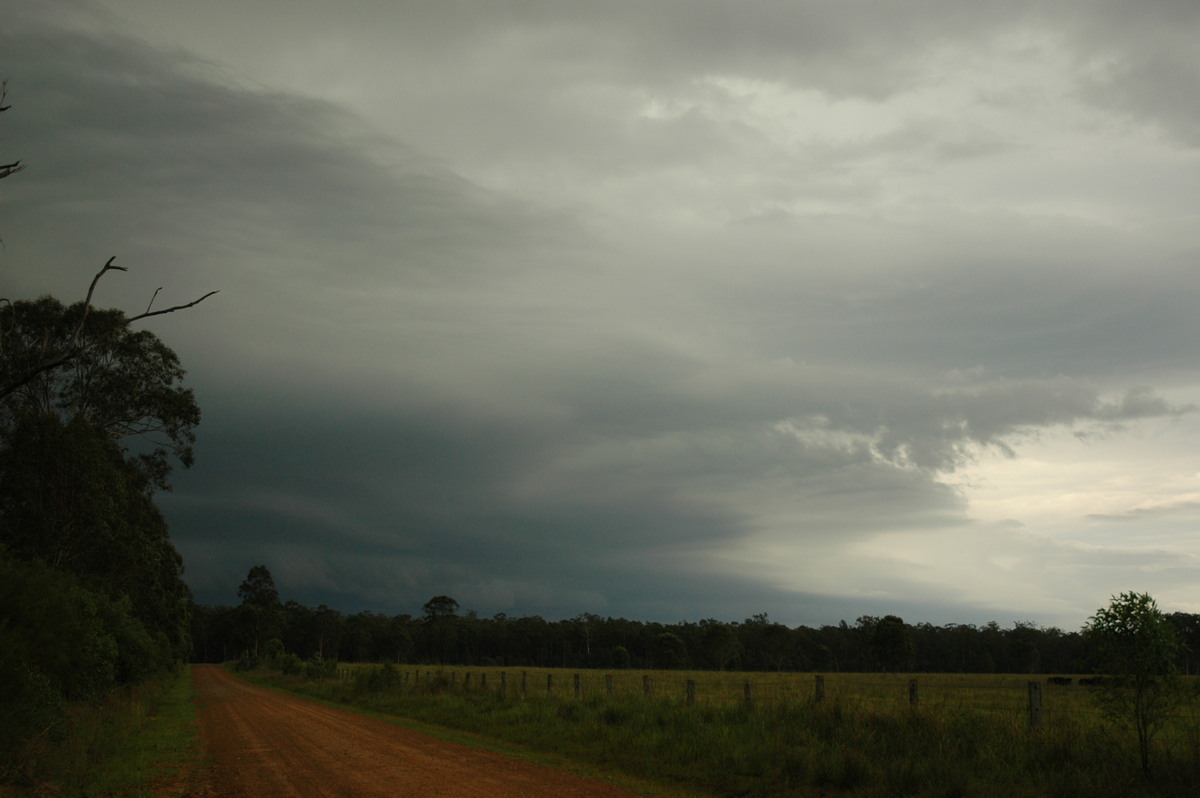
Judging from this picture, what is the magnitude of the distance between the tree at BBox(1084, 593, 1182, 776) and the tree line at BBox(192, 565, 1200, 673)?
79806 mm

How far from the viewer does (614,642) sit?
5276 inches

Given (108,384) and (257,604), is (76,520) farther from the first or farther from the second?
(257,604)

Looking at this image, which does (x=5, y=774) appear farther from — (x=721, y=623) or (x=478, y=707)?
(x=721, y=623)

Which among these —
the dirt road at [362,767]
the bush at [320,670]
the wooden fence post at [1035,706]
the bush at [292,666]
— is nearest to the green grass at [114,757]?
the dirt road at [362,767]

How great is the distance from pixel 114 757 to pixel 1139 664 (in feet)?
62.3

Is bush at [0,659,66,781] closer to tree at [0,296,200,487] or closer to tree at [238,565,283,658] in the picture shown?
tree at [0,296,200,487]

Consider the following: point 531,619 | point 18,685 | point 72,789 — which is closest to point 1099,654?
point 72,789

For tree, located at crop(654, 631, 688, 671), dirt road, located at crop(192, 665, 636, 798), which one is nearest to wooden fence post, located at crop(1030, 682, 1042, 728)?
dirt road, located at crop(192, 665, 636, 798)

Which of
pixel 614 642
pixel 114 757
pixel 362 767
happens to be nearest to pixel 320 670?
pixel 114 757

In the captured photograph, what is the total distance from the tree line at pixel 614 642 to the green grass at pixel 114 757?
75524 mm

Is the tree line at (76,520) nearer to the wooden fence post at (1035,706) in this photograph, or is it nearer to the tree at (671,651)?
the wooden fence post at (1035,706)

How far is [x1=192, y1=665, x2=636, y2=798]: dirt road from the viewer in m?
12.4

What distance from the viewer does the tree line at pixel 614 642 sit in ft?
367

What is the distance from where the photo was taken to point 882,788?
1214 centimetres
